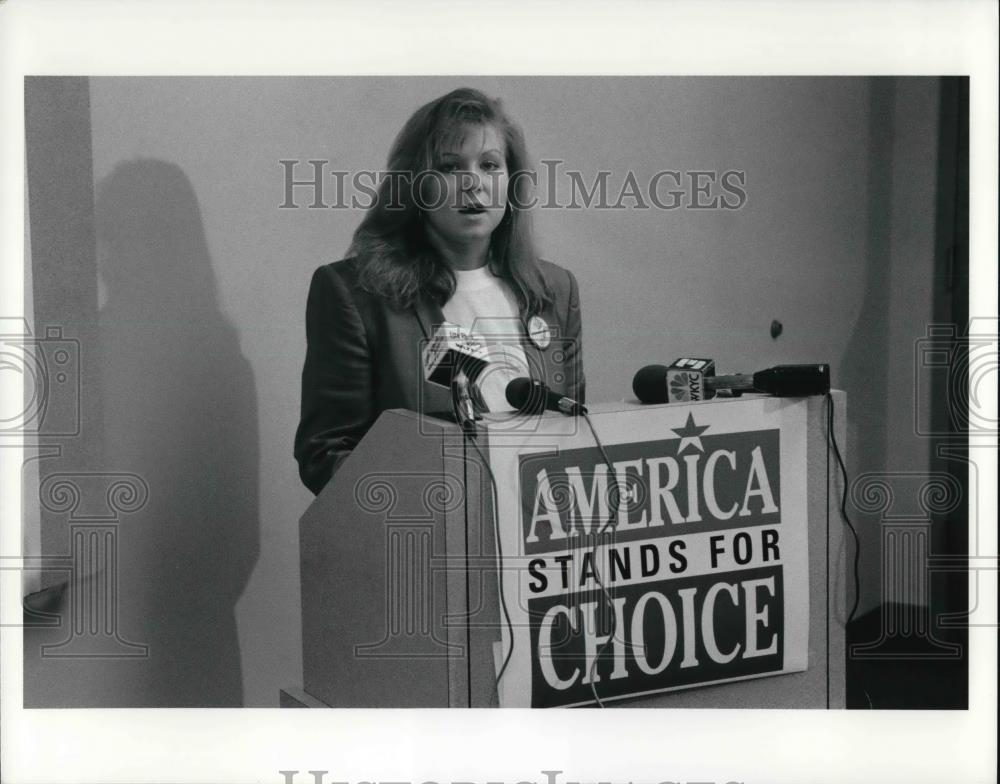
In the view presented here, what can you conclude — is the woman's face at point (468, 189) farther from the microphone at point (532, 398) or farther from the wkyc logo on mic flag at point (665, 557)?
the wkyc logo on mic flag at point (665, 557)

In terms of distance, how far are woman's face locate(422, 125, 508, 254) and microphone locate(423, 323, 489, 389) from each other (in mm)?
204

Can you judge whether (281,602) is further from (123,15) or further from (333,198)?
(123,15)

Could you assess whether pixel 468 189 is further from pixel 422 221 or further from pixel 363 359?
pixel 363 359

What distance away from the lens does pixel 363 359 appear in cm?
239

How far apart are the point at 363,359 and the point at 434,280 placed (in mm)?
240

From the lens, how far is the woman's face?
2.39 m

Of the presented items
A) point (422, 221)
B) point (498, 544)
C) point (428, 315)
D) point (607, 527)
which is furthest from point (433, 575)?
point (422, 221)

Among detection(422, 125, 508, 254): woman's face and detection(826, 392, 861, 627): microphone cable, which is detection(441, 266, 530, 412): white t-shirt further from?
detection(826, 392, 861, 627): microphone cable

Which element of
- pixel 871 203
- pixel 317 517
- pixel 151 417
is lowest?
pixel 317 517

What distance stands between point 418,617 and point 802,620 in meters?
0.81

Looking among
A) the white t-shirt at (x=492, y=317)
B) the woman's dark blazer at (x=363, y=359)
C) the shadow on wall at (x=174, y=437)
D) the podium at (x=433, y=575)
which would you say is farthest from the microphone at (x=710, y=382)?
the shadow on wall at (x=174, y=437)

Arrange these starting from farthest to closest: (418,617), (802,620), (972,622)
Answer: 1. (972,622)
2. (418,617)
3. (802,620)

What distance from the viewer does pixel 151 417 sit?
7.99 ft

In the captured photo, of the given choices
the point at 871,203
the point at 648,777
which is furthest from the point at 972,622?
the point at 871,203
